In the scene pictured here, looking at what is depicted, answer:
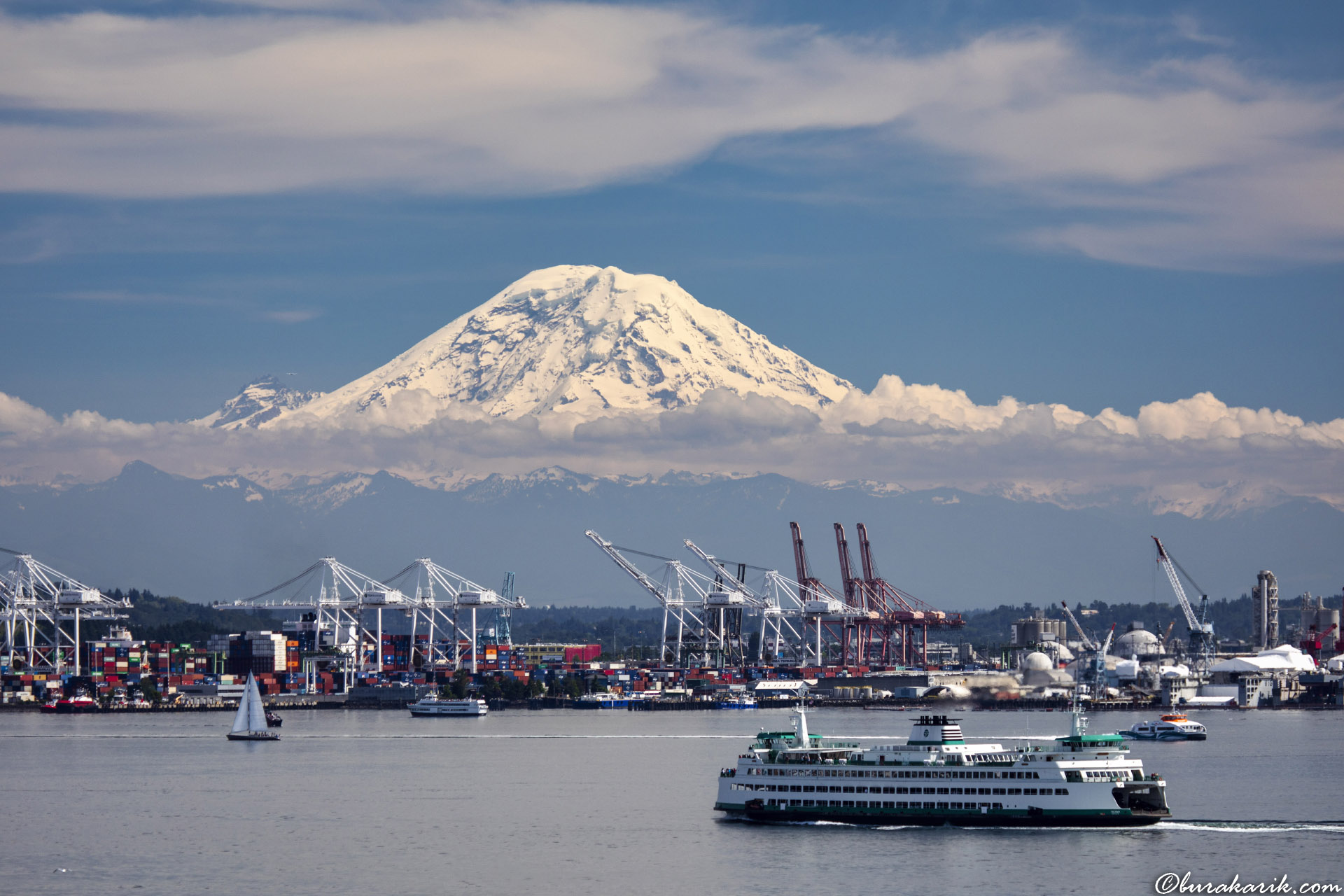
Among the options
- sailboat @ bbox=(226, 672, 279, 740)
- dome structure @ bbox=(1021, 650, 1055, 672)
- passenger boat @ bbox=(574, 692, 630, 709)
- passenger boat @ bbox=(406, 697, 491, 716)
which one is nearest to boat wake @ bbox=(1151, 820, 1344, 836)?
sailboat @ bbox=(226, 672, 279, 740)

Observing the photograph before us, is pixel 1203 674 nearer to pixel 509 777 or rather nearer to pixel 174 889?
pixel 509 777

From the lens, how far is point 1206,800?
205 ft

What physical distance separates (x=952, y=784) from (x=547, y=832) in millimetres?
13329

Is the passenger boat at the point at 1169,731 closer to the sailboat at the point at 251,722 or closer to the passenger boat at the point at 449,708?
the sailboat at the point at 251,722

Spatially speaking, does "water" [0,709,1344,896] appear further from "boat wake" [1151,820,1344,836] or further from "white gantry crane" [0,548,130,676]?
"white gantry crane" [0,548,130,676]

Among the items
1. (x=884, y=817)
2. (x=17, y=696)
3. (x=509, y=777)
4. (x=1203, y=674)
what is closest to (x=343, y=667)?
(x=17, y=696)

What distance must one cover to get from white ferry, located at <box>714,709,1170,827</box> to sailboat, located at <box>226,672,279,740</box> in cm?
5852

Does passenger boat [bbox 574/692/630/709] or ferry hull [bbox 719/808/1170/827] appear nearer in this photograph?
ferry hull [bbox 719/808/1170/827]

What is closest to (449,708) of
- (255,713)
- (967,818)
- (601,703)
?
(601,703)

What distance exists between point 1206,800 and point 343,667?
5345 inches

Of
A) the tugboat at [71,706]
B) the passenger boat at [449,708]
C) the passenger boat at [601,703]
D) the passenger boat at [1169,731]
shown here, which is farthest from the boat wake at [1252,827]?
the tugboat at [71,706]

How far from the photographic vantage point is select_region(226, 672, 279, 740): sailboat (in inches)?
4215

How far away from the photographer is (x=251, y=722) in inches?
4254

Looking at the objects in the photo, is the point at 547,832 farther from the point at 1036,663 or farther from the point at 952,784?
the point at 1036,663
